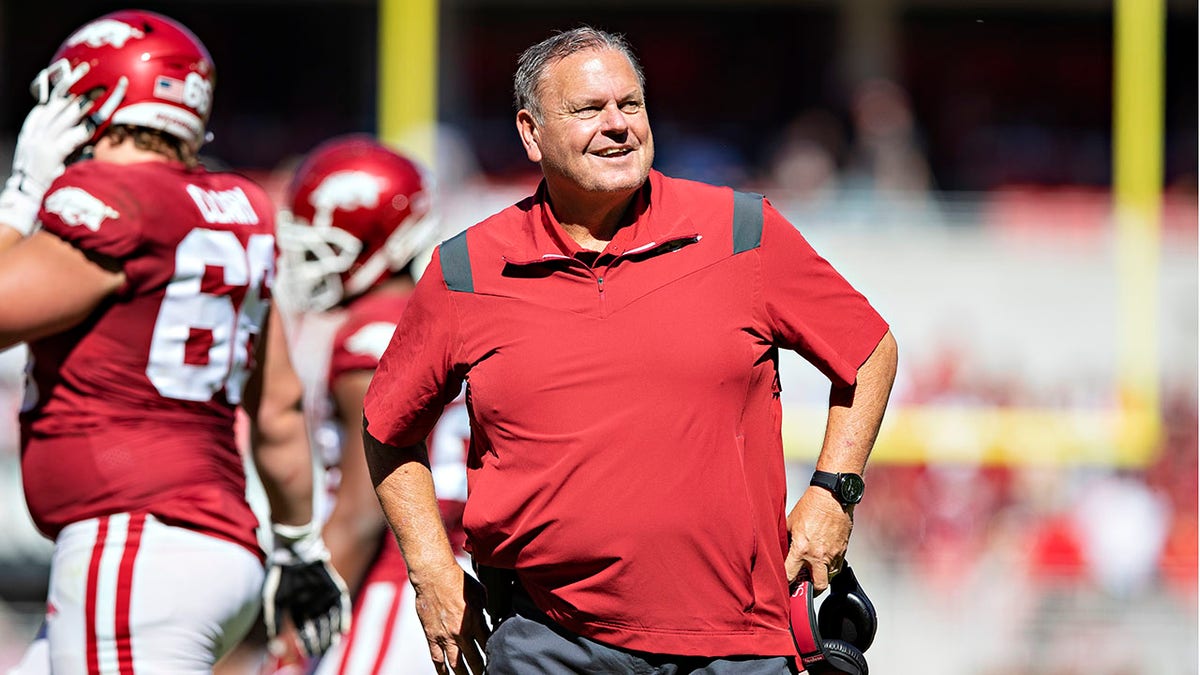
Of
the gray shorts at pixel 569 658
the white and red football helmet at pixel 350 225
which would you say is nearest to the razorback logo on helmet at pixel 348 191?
the white and red football helmet at pixel 350 225

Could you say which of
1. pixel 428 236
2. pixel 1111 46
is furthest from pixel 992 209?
pixel 428 236

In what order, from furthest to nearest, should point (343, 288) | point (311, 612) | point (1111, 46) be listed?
point (1111, 46) < point (343, 288) < point (311, 612)

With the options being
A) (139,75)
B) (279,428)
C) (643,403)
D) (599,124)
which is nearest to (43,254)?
(139,75)

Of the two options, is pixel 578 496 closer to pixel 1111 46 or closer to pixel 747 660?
pixel 747 660

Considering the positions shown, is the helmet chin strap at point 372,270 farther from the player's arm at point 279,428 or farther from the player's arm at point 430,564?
the player's arm at point 430,564

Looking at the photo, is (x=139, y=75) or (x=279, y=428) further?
(x=279, y=428)

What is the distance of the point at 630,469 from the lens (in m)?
2.92

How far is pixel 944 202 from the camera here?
16.2 metres

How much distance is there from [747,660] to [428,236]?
89.4 inches

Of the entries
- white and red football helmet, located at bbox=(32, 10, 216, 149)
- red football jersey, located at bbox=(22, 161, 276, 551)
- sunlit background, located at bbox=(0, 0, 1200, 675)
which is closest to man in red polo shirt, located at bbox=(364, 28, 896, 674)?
red football jersey, located at bbox=(22, 161, 276, 551)

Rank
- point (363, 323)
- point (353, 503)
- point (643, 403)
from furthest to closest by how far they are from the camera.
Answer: point (363, 323) < point (353, 503) < point (643, 403)

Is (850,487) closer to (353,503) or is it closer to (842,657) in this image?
(842,657)

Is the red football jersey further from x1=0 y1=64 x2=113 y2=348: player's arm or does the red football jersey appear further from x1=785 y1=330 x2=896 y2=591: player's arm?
x1=785 y1=330 x2=896 y2=591: player's arm

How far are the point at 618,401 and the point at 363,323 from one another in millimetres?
1574
